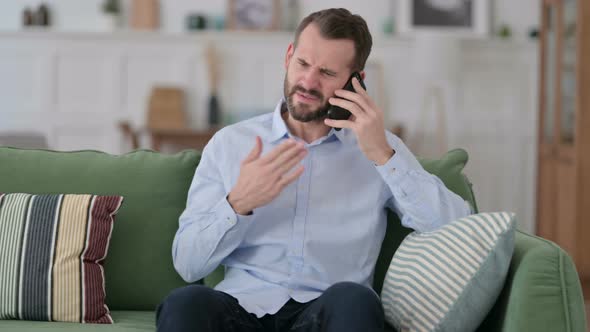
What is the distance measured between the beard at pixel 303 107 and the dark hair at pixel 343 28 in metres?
0.11

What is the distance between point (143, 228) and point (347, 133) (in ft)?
1.90

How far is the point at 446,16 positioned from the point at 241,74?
157 centimetres

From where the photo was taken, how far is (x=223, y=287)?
200cm

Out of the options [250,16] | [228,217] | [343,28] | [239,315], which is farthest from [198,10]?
[239,315]

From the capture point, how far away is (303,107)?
2.03 metres

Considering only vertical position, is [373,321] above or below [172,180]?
below

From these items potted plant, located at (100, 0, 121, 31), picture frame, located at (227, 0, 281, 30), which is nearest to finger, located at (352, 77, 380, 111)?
picture frame, located at (227, 0, 281, 30)

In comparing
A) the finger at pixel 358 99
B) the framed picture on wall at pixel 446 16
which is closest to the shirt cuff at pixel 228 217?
the finger at pixel 358 99

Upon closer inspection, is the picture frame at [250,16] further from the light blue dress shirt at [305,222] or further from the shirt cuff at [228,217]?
the shirt cuff at [228,217]

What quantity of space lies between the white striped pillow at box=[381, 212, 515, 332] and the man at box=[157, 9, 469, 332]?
13cm

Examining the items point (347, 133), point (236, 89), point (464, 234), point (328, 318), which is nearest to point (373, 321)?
point (328, 318)

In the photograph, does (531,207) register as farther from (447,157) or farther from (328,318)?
(328,318)

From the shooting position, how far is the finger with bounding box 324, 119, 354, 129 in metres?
1.96

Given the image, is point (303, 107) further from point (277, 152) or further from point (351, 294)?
point (351, 294)
